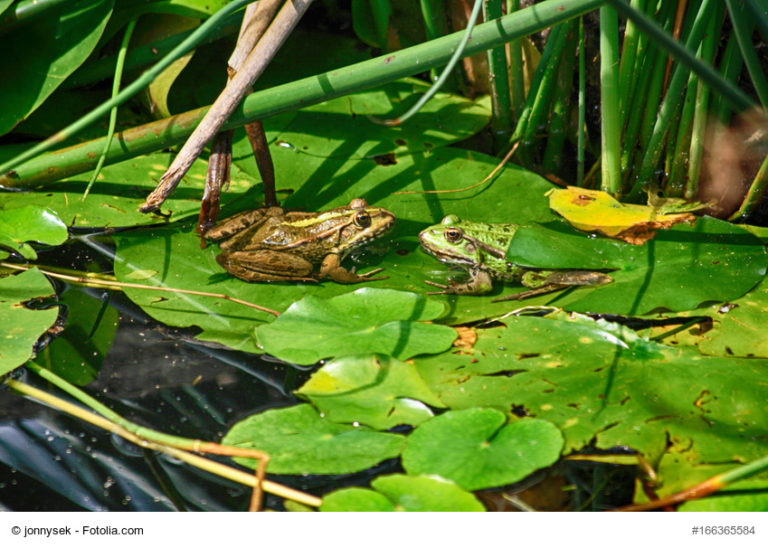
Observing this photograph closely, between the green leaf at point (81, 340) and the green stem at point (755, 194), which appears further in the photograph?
the green stem at point (755, 194)

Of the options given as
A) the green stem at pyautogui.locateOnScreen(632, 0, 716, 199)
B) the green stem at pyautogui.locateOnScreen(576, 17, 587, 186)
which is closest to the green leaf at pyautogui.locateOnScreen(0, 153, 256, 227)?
the green stem at pyautogui.locateOnScreen(576, 17, 587, 186)

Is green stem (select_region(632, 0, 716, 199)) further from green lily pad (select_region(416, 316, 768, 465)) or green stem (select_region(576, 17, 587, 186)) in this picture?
green lily pad (select_region(416, 316, 768, 465))

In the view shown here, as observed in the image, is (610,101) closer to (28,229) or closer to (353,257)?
(353,257)

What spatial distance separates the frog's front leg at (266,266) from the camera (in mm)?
2781

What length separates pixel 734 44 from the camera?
8.81 ft

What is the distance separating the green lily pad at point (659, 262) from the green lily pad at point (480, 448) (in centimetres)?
74

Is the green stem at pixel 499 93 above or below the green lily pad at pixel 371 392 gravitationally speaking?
above

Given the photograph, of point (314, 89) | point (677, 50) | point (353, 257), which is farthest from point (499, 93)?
point (677, 50)

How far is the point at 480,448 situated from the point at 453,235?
4.34ft

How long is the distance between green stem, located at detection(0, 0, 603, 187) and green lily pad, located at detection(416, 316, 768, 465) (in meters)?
1.09

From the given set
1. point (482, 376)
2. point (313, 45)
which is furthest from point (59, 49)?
point (482, 376)

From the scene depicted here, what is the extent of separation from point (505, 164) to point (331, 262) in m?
1.12

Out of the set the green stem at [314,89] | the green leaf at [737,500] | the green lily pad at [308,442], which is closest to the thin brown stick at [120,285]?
the green stem at [314,89]

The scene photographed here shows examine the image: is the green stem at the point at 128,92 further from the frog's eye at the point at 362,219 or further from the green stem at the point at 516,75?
the green stem at the point at 516,75
